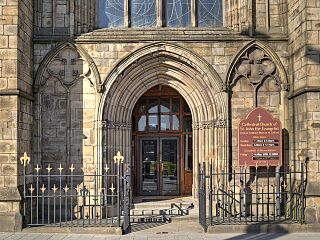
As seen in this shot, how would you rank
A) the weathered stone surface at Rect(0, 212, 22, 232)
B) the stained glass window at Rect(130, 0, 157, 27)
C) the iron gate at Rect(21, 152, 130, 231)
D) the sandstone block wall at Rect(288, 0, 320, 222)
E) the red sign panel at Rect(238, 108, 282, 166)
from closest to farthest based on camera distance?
1. the weathered stone surface at Rect(0, 212, 22, 232)
2. the sandstone block wall at Rect(288, 0, 320, 222)
3. the iron gate at Rect(21, 152, 130, 231)
4. the red sign panel at Rect(238, 108, 282, 166)
5. the stained glass window at Rect(130, 0, 157, 27)

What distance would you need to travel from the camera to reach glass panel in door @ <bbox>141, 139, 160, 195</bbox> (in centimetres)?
1289

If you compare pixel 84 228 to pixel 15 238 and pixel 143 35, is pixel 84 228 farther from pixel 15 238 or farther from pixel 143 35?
pixel 143 35

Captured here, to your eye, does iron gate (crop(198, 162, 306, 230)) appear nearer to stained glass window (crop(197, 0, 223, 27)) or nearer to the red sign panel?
the red sign panel

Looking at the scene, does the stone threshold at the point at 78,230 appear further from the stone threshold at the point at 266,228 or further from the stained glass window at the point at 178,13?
the stained glass window at the point at 178,13

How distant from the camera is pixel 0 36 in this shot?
886cm

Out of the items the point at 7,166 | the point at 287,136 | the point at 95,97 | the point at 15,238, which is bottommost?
the point at 15,238

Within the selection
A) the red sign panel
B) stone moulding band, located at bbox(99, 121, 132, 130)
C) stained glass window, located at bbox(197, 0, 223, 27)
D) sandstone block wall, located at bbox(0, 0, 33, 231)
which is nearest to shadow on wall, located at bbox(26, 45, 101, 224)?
stone moulding band, located at bbox(99, 121, 132, 130)

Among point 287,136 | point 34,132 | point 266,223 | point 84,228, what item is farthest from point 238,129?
point 34,132

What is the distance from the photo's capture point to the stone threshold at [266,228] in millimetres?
8461

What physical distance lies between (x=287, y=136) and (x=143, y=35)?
4414mm

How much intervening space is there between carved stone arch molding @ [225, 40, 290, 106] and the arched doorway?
3.02m

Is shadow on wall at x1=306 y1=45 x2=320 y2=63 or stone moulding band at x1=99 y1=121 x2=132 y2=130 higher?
shadow on wall at x1=306 y1=45 x2=320 y2=63

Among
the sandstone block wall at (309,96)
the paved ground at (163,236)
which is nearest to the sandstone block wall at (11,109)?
the paved ground at (163,236)

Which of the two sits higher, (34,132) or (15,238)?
(34,132)
